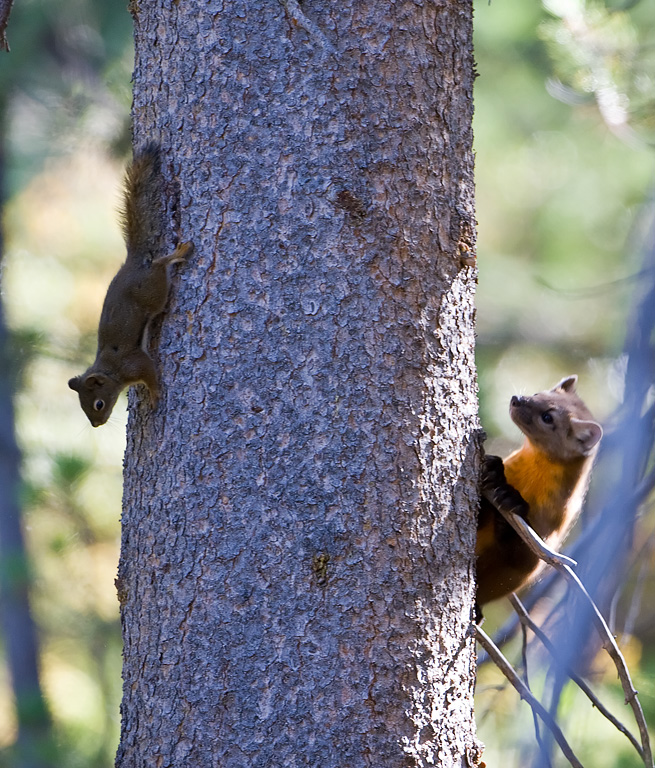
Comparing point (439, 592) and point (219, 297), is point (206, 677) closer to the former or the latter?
point (439, 592)

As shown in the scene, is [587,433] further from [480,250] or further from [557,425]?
[480,250]

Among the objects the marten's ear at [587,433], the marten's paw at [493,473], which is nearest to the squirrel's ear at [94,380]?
the marten's paw at [493,473]

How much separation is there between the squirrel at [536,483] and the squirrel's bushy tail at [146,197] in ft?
3.98

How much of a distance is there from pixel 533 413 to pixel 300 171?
1.66m

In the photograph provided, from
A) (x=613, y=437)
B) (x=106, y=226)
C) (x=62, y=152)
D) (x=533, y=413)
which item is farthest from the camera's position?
(x=106, y=226)

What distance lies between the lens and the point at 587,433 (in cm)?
300

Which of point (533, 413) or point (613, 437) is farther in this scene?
point (533, 413)

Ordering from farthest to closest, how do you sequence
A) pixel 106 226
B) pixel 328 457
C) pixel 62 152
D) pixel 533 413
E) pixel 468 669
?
pixel 106 226, pixel 62 152, pixel 533 413, pixel 468 669, pixel 328 457

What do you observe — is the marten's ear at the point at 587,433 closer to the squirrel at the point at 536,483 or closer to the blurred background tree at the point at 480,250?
the squirrel at the point at 536,483

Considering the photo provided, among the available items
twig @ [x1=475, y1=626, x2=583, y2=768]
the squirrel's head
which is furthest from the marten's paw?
the squirrel's head

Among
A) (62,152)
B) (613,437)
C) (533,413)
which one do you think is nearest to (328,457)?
(613,437)

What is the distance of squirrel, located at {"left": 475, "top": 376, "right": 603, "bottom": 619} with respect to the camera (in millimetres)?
2807

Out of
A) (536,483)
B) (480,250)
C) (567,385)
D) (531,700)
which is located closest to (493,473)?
(536,483)

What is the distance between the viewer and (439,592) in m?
1.87
